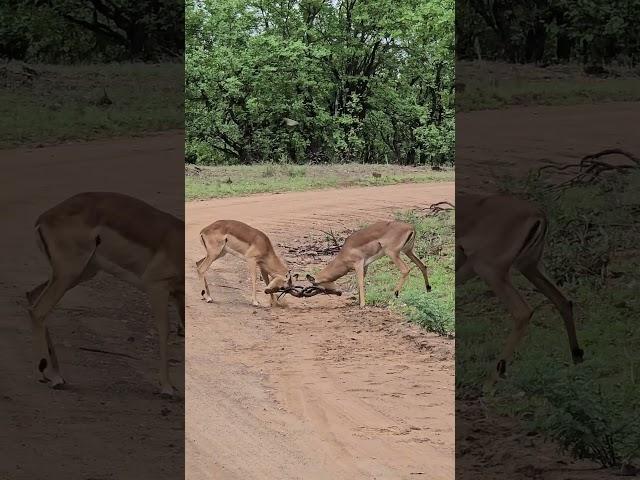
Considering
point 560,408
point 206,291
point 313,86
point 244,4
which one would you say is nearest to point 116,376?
point 560,408

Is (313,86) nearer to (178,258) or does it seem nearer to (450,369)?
→ (450,369)

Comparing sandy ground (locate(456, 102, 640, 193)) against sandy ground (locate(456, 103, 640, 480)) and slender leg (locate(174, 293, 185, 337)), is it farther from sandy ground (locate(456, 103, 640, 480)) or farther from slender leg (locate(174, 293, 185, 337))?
slender leg (locate(174, 293, 185, 337))

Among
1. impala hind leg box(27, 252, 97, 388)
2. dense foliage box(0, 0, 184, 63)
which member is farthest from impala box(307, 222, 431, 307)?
impala hind leg box(27, 252, 97, 388)

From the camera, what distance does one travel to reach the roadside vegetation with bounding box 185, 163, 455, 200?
9.09 meters

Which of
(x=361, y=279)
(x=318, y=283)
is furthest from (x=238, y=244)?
(x=361, y=279)

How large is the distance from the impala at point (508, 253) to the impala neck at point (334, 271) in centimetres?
224

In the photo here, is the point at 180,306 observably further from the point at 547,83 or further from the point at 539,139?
the point at 539,139

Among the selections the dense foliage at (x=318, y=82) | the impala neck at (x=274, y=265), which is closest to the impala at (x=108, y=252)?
the impala neck at (x=274, y=265)

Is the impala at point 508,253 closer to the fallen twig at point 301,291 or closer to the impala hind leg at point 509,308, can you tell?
the impala hind leg at point 509,308

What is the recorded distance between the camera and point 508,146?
7.26 meters

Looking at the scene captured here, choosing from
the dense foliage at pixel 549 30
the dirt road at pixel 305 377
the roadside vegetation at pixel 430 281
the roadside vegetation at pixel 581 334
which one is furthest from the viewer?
the roadside vegetation at pixel 430 281

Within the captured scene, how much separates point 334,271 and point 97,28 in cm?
203

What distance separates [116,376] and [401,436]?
11.9 ft

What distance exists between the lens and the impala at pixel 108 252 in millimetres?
3740
